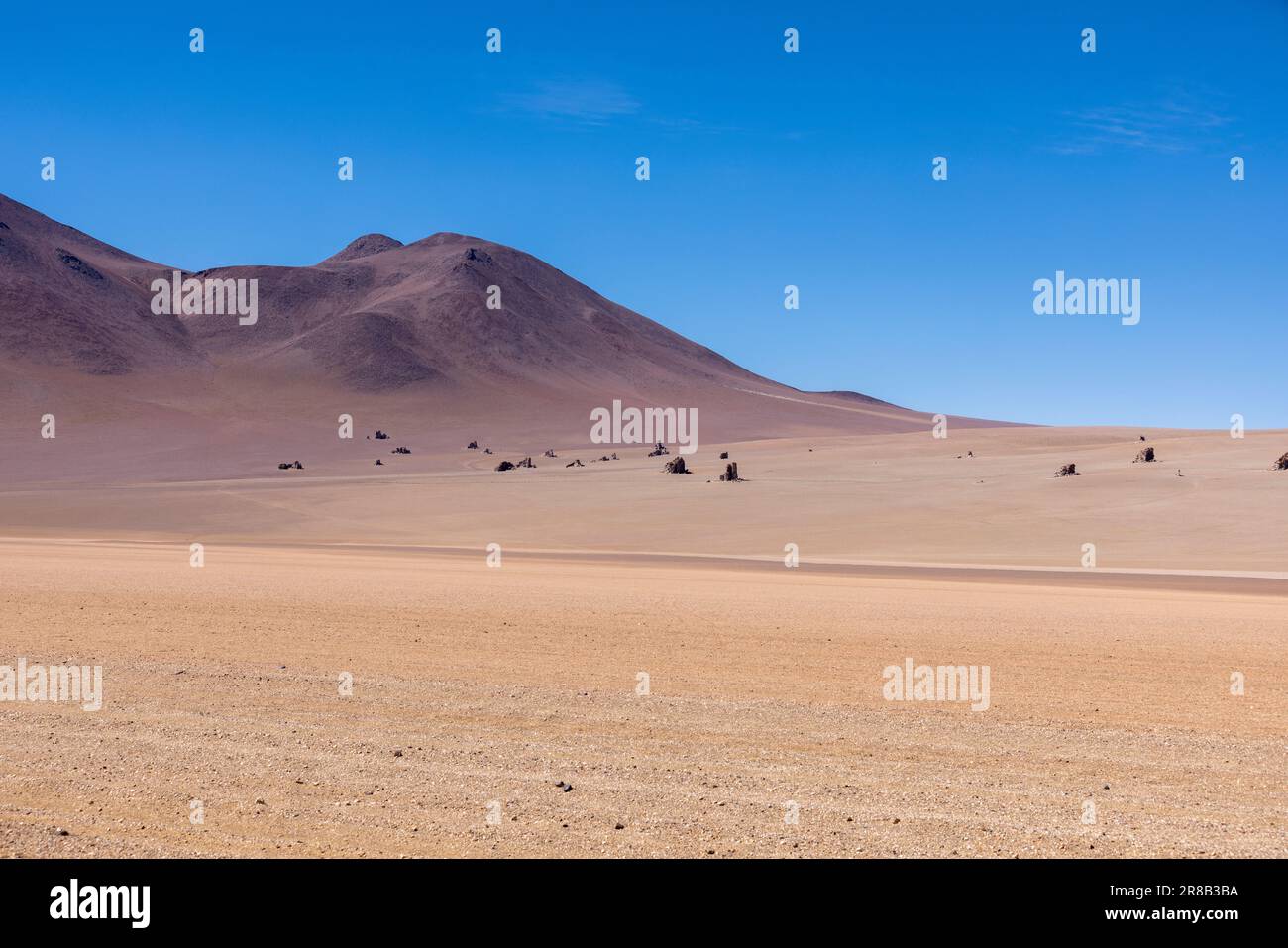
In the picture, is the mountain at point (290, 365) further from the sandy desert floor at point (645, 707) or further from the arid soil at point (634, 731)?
the arid soil at point (634, 731)

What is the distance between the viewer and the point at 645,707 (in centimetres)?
1095

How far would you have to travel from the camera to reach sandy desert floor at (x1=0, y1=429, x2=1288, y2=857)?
711 centimetres

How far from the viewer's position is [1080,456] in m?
57.5

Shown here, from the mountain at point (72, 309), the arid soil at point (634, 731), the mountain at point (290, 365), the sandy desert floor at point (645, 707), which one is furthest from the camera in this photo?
the mountain at point (72, 309)

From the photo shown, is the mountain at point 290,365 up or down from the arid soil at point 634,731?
up

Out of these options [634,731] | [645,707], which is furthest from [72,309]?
[634,731]

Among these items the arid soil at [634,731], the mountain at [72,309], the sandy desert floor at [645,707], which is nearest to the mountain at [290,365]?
the mountain at [72,309]

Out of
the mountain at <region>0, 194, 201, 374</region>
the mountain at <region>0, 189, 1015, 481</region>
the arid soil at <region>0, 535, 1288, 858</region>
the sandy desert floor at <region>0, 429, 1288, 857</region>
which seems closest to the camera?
the arid soil at <region>0, 535, 1288, 858</region>

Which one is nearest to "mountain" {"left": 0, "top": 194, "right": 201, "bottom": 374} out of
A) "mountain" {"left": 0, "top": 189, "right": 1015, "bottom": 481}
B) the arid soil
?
"mountain" {"left": 0, "top": 189, "right": 1015, "bottom": 481}

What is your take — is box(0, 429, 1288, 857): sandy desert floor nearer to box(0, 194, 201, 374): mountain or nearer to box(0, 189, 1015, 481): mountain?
box(0, 189, 1015, 481): mountain

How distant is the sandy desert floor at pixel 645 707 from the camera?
7.11m

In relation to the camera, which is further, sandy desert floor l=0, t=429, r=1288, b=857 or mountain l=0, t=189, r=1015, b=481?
mountain l=0, t=189, r=1015, b=481

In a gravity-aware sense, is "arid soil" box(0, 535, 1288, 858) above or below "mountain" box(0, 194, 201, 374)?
below
